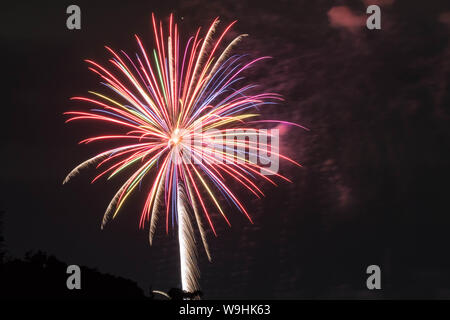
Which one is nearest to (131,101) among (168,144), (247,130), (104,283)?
(168,144)

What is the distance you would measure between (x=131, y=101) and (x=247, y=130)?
5206 mm

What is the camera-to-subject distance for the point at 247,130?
31.8 metres

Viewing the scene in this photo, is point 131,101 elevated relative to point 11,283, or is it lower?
elevated
